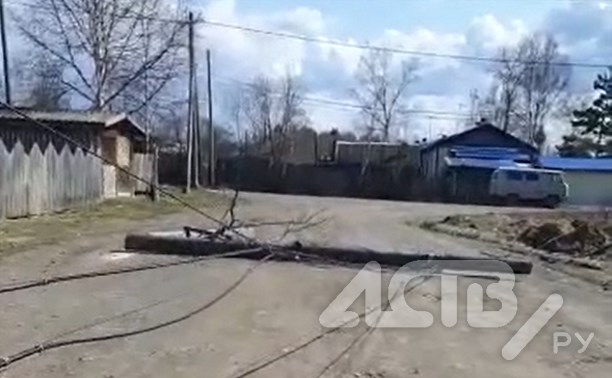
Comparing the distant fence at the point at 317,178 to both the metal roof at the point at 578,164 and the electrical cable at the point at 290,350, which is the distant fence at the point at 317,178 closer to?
the metal roof at the point at 578,164

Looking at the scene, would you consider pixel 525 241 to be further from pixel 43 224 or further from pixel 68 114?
pixel 68 114

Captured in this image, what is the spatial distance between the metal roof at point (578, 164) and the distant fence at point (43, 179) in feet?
120

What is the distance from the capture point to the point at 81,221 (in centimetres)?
2153

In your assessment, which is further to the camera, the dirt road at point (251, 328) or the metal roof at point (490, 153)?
the metal roof at point (490, 153)

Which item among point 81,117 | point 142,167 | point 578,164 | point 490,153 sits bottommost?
point 142,167

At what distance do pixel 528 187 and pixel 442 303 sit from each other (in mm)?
37461

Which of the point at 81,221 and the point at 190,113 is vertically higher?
the point at 190,113

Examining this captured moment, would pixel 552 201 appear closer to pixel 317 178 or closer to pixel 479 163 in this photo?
pixel 479 163

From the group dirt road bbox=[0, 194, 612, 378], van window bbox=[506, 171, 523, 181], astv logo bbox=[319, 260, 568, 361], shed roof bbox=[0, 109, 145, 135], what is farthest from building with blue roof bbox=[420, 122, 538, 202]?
dirt road bbox=[0, 194, 612, 378]

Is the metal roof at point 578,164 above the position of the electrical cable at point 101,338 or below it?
above

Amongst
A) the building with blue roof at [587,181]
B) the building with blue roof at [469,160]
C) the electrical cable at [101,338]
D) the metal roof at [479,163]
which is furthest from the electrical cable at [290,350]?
the building with blue roof at [587,181]

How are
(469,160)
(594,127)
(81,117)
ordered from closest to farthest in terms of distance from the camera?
(81,117) → (469,160) → (594,127)

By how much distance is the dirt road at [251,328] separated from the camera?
705cm

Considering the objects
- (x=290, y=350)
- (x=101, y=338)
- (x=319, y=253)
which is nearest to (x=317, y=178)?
(x=319, y=253)
